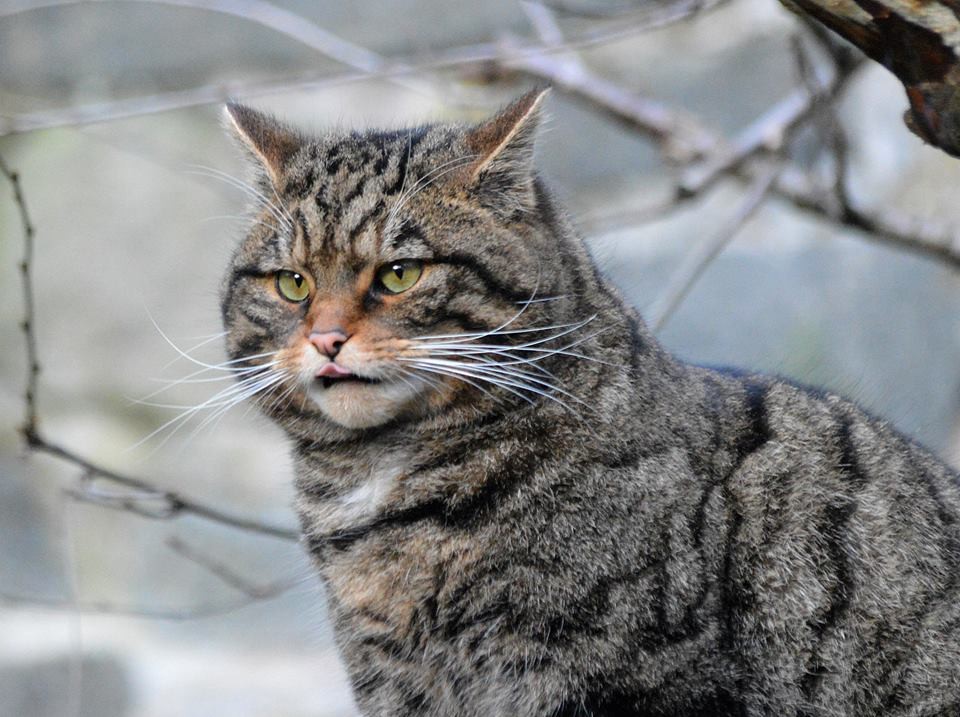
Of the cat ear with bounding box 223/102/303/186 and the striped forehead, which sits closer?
the striped forehead

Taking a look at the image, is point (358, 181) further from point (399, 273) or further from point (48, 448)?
point (48, 448)

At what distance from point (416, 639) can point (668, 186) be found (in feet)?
17.2

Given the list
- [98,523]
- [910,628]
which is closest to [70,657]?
[98,523]

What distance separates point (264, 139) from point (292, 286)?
467 mm

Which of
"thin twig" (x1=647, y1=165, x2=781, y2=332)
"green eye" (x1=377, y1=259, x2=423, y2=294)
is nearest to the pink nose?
"green eye" (x1=377, y1=259, x2=423, y2=294)

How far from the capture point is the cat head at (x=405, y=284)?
2.54m

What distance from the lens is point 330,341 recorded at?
249 cm

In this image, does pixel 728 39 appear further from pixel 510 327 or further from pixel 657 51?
pixel 510 327

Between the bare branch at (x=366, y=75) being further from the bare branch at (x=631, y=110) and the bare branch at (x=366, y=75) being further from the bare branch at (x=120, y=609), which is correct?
the bare branch at (x=120, y=609)

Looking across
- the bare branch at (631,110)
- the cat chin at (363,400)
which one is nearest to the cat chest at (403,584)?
the cat chin at (363,400)

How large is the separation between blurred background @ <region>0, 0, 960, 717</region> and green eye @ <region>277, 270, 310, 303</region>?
144 inches

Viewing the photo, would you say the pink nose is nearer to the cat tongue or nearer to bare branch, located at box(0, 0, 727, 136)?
the cat tongue

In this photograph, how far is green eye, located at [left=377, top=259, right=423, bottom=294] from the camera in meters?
2.59

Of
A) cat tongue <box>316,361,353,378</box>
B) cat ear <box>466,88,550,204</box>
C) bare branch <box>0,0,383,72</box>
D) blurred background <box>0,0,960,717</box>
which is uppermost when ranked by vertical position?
cat ear <box>466,88,550,204</box>
